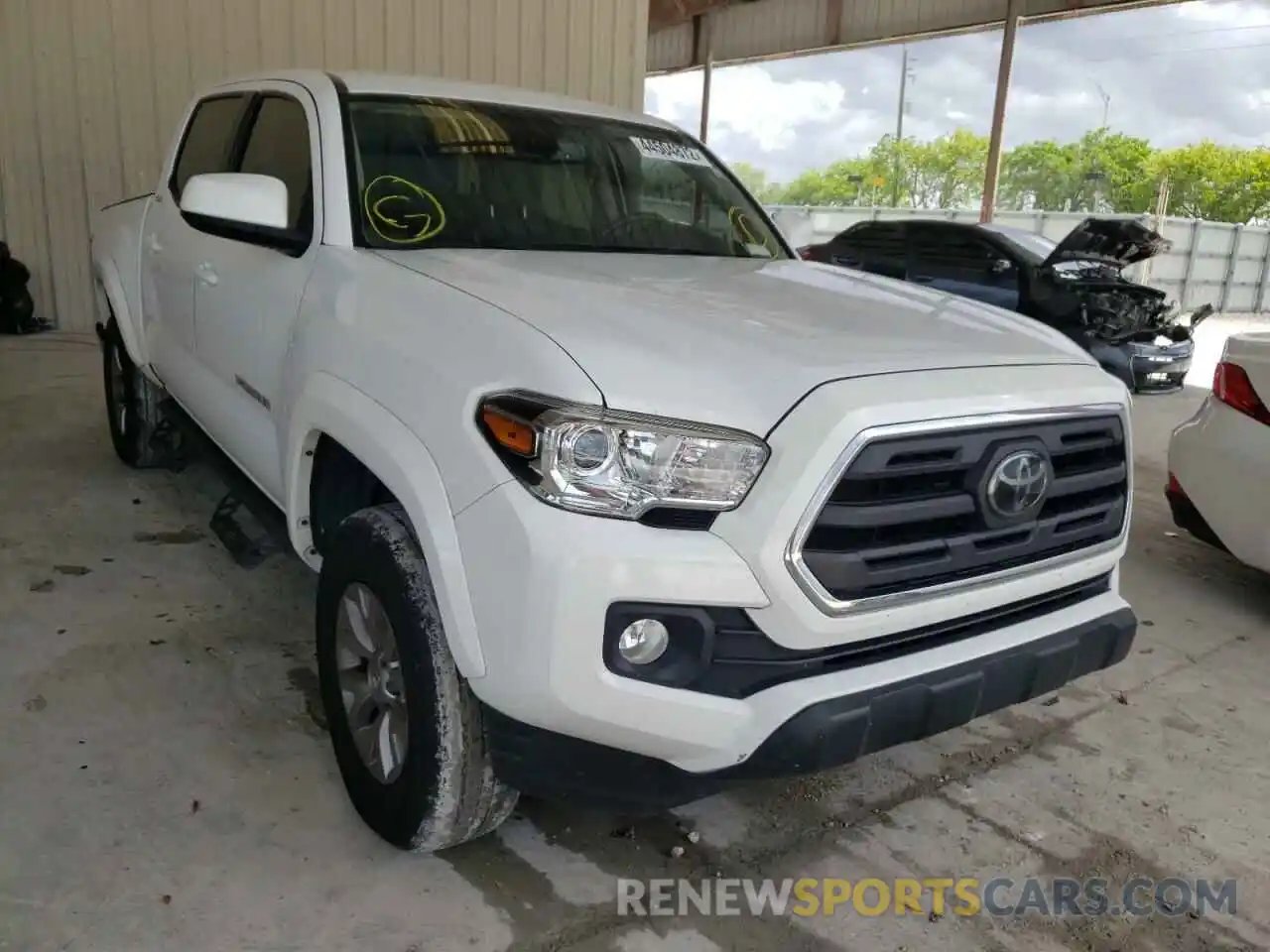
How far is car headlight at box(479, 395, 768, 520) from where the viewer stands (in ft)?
5.53

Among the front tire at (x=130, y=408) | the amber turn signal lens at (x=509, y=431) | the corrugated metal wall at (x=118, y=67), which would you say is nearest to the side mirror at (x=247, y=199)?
the amber turn signal lens at (x=509, y=431)

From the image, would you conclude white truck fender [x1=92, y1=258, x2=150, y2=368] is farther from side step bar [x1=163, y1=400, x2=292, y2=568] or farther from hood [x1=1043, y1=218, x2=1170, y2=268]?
hood [x1=1043, y1=218, x2=1170, y2=268]

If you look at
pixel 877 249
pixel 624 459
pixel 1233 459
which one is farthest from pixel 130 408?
pixel 877 249

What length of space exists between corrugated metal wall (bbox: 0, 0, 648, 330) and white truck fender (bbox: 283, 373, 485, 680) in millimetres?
7689

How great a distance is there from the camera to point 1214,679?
132 inches

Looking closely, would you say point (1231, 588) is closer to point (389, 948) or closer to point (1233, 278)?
point (389, 948)

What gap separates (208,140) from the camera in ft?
12.5

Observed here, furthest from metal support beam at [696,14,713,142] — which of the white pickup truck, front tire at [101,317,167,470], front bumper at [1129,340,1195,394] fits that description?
the white pickup truck

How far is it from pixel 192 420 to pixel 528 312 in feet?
7.62

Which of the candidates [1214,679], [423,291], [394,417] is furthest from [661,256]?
[1214,679]

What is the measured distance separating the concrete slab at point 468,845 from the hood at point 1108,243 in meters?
5.81

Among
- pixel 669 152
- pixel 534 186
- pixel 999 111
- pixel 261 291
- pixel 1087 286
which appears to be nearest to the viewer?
pixel 261 291

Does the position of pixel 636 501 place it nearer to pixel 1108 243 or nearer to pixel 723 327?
pixel 723 327

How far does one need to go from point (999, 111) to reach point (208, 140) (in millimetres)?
12734
